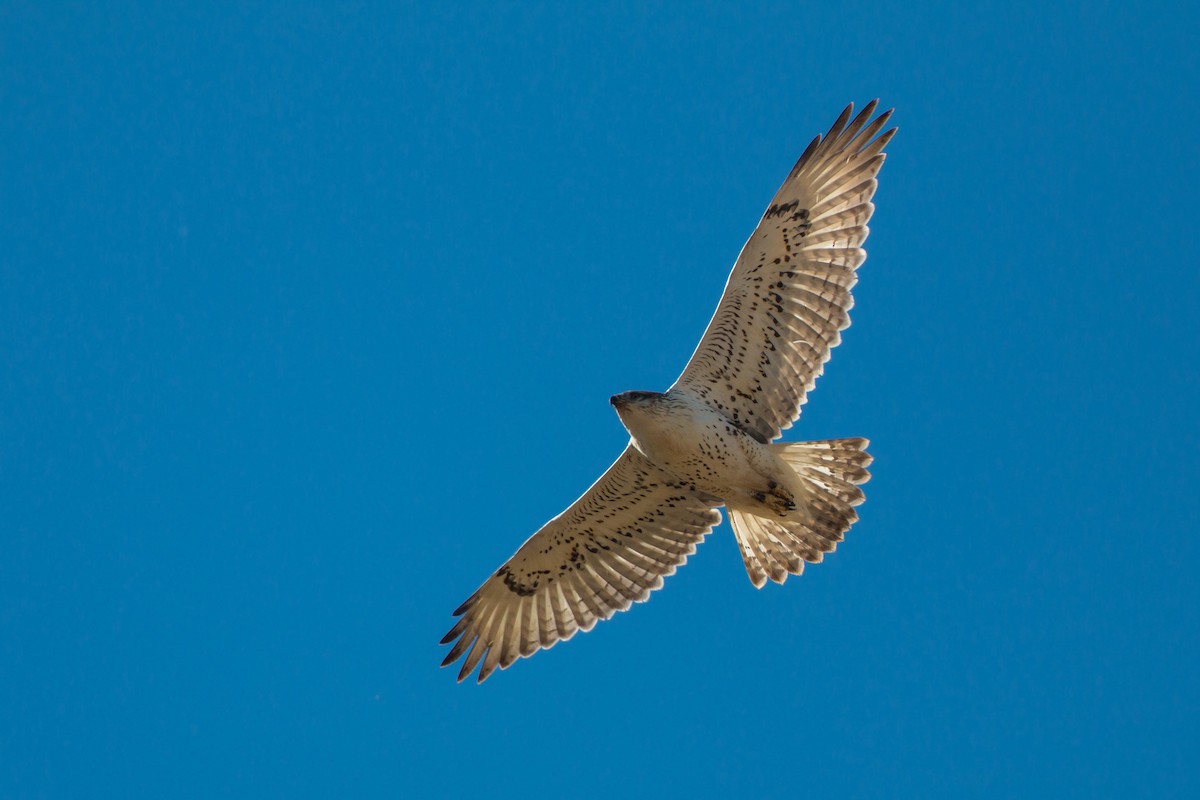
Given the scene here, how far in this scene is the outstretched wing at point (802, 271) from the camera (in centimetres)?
1205

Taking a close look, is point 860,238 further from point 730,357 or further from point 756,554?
point 756,554

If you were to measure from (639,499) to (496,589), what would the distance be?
1439 mm

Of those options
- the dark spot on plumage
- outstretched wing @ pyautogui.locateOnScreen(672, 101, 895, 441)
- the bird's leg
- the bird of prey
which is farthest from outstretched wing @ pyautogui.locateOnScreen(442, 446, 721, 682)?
the dark spot on plumage

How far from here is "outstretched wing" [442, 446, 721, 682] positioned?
41.3ft

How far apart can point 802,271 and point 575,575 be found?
3140 mm

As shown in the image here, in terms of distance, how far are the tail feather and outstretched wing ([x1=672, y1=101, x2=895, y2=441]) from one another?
0.40m

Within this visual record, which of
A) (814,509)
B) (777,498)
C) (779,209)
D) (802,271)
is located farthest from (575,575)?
(779,209)

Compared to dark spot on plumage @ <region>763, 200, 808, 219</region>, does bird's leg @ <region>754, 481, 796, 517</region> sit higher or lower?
lower

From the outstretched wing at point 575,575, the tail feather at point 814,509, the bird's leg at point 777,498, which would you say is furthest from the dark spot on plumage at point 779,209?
the outstretched wing at point 575,575

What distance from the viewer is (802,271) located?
39.7ft

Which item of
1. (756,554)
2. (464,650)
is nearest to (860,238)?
(756,554)

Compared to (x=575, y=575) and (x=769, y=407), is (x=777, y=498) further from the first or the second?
(x=575, y=575)

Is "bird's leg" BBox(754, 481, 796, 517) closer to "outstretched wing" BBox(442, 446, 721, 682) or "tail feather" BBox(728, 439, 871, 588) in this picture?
"tail feather" BBox(728, 439, 871, 588)

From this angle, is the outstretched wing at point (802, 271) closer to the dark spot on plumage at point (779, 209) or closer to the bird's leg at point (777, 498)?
the dark spot on plumage at point (779, 209)
